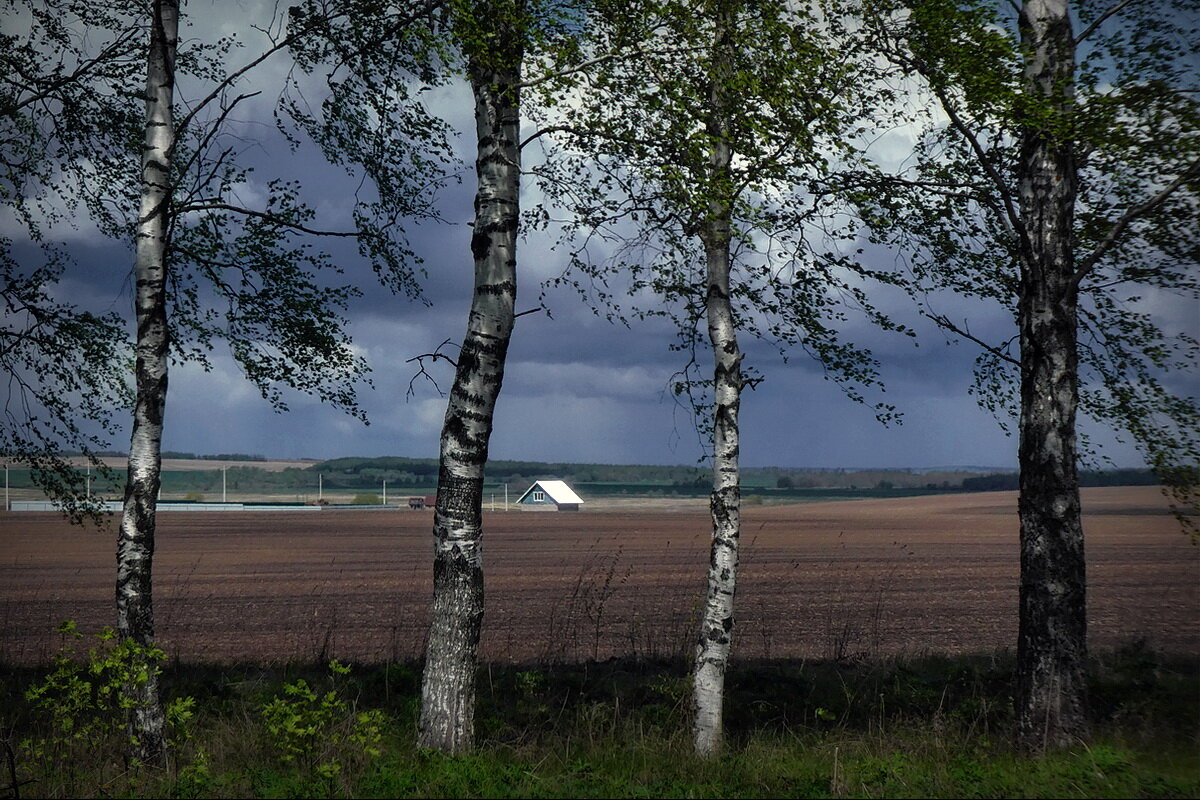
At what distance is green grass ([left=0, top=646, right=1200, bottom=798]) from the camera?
22.6ft

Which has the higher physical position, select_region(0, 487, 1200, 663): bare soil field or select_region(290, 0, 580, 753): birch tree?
select_region(290, 0, 580, 753): birch tree

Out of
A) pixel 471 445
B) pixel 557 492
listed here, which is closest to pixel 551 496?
pixel 557 492

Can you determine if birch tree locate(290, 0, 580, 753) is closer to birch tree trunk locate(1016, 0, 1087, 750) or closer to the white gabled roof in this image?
birch tree trunk locate(1016, 0, 1087, 750)

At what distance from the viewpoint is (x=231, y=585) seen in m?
32.3

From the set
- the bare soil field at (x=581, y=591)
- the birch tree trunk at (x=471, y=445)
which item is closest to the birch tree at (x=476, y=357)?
the birch tree trunk at (x=471, y=445)

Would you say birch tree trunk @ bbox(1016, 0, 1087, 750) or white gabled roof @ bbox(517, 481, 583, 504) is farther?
white gabled roof @ bbox(517, 481, 583, 504)

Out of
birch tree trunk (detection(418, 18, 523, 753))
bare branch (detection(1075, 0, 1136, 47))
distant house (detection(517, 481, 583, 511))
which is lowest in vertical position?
distant house (detection(517, 481, 583, 511))

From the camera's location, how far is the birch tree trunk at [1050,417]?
27.5 ft

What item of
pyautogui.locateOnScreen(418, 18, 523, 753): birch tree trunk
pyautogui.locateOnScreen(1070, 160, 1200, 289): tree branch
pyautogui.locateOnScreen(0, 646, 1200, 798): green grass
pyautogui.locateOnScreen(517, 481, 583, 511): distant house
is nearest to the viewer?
pyautogui.locateOnScreen(0, 646, 1200, 798): green grass

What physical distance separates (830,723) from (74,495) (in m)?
9.45

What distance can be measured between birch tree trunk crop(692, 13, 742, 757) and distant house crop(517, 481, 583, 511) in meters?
103

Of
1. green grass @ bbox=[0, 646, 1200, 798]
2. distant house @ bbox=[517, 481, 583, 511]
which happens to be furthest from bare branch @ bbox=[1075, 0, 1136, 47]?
distant house @ bbox=[517, 481, 583, 511]

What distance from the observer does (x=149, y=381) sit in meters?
8.91

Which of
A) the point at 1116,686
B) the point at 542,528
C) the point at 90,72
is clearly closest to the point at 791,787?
→ the point at 1116,686
